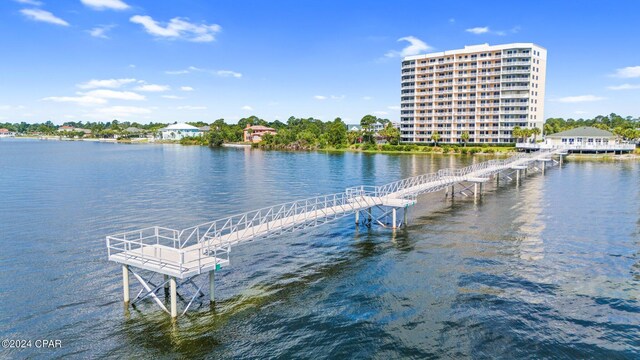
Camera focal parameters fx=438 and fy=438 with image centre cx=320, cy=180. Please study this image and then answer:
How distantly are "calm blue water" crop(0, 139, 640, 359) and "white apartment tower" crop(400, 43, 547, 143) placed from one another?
375 ft

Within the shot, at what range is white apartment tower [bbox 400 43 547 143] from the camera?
499 ft

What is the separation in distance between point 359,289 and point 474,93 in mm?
152463

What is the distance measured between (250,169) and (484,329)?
7814 cm

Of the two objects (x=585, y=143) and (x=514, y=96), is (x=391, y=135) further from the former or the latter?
(x=585, y=143)

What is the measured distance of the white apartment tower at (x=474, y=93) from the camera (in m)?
152

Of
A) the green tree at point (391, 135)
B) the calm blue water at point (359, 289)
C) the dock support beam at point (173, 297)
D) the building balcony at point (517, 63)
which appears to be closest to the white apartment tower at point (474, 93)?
the building balcony at point (517, 63)

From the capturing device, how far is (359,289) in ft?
82.5

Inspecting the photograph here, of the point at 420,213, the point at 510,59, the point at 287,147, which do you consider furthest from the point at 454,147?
the point at 420,213

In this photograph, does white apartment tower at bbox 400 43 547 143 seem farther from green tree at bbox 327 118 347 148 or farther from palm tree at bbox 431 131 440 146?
green tree at bbox 327 118 347 148

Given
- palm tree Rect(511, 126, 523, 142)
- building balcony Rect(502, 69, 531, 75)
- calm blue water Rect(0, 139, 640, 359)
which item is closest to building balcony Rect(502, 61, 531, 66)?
building balcony Rect(502, 69, 531, 75)

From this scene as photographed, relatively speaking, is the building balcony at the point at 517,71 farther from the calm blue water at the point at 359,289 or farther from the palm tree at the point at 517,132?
the calm blue water at the point at 359,289

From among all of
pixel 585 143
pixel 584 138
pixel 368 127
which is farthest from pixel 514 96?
pixel 368 127

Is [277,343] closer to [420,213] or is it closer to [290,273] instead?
[290,273]

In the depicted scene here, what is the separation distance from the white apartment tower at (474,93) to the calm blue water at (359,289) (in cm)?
11420
